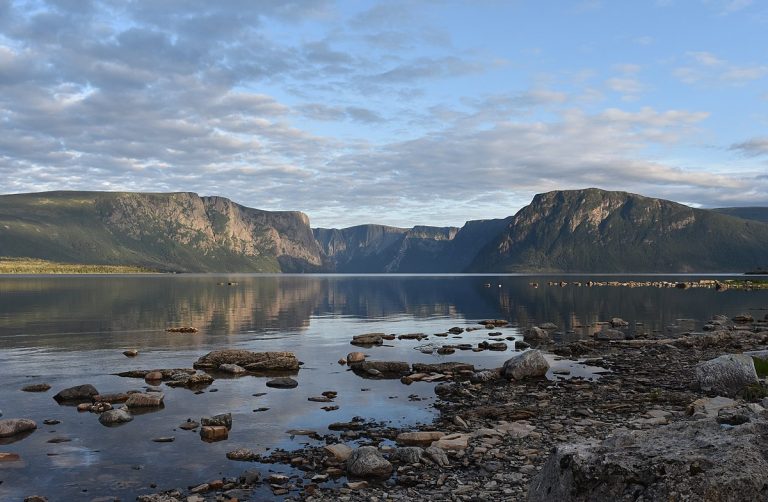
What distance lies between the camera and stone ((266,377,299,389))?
3419cm

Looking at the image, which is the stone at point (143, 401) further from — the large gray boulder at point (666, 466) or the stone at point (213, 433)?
the large gray boulder at point (666, 466)

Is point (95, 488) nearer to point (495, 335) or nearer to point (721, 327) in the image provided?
point (495, 335)

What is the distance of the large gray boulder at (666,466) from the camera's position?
8344mm

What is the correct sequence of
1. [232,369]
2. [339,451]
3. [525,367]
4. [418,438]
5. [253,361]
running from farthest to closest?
[253,361]
[232,369]
[525,367]
[418,438]
[339,451]

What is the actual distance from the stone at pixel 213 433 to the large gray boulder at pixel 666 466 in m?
16.2

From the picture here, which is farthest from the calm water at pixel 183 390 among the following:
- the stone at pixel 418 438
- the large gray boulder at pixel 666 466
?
the large gray boulder at pixel 666 466

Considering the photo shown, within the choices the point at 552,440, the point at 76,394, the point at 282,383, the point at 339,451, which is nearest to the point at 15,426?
the point at 76,394

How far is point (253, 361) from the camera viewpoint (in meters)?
41.2

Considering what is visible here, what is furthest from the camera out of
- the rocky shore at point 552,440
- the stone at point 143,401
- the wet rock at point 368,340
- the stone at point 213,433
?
the wet rock at point 368,340

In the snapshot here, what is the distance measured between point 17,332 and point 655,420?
6286 centimetres

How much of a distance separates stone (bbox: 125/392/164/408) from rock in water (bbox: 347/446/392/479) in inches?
574

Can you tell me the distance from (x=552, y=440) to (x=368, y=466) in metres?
7.74

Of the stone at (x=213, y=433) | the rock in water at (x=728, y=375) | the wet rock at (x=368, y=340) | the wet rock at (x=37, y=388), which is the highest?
the rock in water at (x=728, y=375)

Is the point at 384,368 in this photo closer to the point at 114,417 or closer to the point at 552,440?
the point at 114,417
